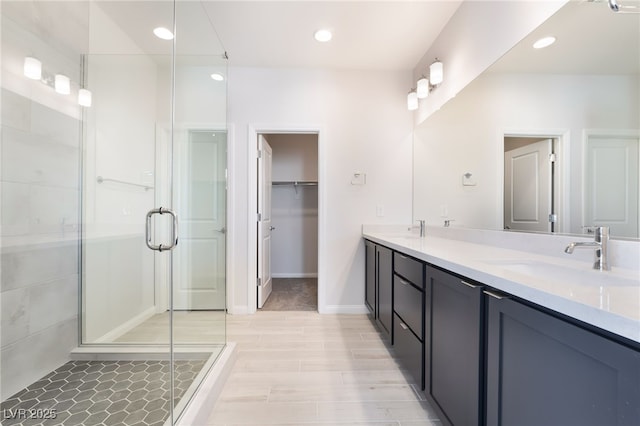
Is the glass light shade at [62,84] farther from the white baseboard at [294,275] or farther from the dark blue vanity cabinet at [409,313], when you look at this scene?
the white baseboard at [294,275]

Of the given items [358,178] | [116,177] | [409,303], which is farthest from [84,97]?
[409,303]

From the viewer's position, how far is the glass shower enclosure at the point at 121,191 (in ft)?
4.66

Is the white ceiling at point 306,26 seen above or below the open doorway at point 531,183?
above

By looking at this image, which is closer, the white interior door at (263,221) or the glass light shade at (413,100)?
the glass light shade at (413,100)

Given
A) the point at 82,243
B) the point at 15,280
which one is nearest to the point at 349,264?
the point at 82,243

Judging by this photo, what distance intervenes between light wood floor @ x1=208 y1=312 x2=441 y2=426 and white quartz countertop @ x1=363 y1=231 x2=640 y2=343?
2.81 feet

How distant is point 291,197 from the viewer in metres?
4.47

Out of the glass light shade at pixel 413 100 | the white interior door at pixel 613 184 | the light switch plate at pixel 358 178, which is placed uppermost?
the glass light shade at pixel 413 100

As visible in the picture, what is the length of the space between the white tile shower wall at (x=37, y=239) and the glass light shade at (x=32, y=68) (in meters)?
0.15

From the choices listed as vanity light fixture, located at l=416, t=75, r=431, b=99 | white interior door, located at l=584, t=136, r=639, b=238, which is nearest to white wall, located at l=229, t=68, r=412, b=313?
vanity light fixture, located at l=416, t=75, r=431, b=99

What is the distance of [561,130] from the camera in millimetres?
1201

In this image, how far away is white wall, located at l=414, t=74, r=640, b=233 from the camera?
3.42ft

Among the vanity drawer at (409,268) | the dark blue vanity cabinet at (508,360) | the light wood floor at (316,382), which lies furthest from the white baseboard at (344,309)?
the dark blue vanity cabinet at (508,360)
